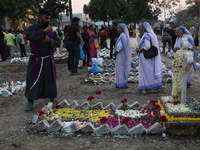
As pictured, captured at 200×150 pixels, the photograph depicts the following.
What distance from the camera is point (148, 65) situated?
6.11m

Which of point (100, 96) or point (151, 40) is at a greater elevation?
point (151, 40)

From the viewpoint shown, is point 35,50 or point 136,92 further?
point 136,92

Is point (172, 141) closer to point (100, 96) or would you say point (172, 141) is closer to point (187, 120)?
point (187, 120)

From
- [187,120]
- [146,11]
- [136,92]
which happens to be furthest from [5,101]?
[146,11]

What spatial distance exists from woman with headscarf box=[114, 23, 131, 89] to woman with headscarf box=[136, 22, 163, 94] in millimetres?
599

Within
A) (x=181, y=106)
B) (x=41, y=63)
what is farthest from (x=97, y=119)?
(x=41, y=63)

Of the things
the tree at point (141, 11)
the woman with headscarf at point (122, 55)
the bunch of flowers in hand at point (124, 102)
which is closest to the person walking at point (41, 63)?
the bunch of flowers in hand at point (124, 102)

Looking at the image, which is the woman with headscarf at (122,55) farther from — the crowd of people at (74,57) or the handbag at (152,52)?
the handbag at (152,52)

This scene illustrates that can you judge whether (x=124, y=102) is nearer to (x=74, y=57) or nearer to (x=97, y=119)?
(x=97, y=119)

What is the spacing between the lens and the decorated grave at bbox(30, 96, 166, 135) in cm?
378

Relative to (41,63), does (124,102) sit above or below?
below

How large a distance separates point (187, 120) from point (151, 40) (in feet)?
9.19

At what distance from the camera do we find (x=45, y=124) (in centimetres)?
394

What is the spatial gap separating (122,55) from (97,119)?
109 inches
